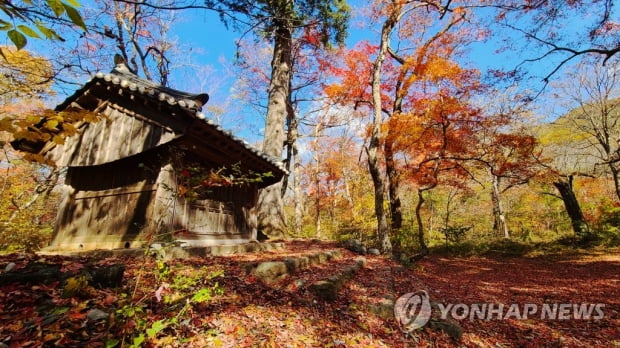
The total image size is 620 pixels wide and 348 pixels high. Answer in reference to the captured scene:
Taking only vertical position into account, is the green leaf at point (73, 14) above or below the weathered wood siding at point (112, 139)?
below

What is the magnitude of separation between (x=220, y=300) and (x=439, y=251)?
1388 centimetres

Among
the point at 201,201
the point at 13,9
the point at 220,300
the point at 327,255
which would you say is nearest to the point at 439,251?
the point at 327,255

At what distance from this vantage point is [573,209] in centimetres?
1374

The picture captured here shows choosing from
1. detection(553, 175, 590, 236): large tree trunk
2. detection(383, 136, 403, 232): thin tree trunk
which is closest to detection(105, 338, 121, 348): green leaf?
detection(383, 136, 403, 232): thin tree trunk

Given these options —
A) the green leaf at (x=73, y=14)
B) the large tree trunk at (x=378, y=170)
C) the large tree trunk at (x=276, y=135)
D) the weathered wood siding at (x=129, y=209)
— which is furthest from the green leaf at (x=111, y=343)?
the large tree trunk at (x=276, y=135)

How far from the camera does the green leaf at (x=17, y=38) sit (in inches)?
51.6

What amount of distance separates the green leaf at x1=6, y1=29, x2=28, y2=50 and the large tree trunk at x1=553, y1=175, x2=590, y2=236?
1836cm

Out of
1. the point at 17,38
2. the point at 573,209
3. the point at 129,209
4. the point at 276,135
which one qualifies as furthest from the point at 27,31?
the point at 573,209

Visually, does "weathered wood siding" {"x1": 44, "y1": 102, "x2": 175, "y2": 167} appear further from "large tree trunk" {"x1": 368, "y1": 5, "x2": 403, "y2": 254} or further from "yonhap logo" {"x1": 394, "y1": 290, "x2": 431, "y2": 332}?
"large tree trunk" {"x1": 368, "y1": 5, "x2": 403, "y2": 254}

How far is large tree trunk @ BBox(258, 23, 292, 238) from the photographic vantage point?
36.3 feet

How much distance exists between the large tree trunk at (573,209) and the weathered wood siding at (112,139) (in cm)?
1731

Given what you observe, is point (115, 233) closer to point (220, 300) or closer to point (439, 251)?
point (220, 300)

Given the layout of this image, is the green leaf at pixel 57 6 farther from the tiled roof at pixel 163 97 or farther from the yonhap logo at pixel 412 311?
the tiled roof at pixel 163 97

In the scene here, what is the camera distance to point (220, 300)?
3.57m
